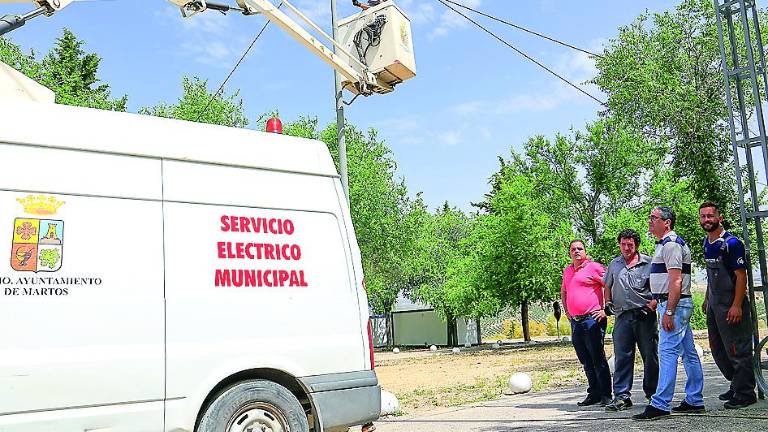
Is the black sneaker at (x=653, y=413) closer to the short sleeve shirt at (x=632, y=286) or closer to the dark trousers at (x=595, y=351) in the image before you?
the short sleeve shirt at (x=632, y=286)

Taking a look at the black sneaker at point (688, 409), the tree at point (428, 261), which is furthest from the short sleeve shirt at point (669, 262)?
the tree at point (428, 261)

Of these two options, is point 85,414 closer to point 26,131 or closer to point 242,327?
point 242,327

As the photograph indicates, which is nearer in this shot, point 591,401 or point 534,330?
point 591,401

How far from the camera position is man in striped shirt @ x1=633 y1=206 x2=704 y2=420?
279 inches

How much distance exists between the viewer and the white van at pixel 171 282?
4.51 meters

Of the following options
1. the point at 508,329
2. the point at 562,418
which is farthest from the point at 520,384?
the point at 508,329

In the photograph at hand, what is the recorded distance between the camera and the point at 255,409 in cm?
527

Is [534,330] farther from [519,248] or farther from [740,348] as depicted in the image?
[740,348]

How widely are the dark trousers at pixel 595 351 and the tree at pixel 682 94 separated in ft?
63.6

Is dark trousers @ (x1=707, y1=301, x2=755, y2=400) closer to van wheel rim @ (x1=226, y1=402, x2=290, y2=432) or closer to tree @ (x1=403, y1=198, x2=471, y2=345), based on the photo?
van wheel rim @ (x1=226, y1=402, x2=290, y2=432)

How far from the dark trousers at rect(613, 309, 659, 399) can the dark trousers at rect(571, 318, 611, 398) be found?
0.47 metres

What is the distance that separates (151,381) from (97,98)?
2656 cm

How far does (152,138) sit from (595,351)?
5.79 m

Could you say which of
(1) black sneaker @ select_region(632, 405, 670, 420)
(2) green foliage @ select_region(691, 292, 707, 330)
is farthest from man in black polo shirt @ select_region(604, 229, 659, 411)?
(2) green foliage @ select_region(691, 292, 707, 330)
